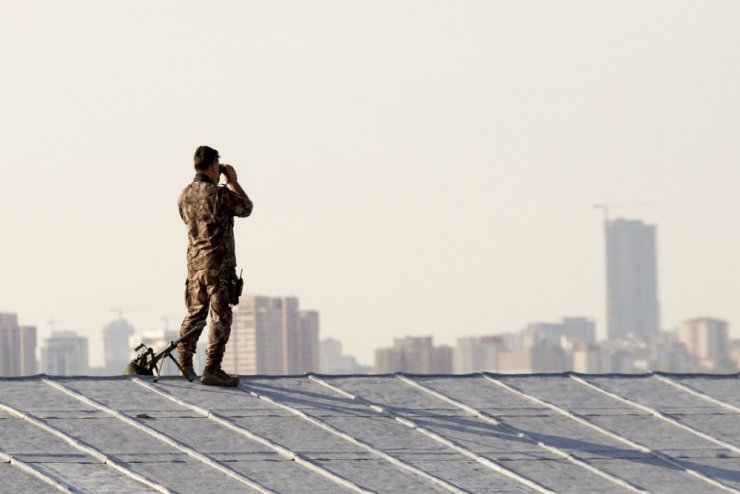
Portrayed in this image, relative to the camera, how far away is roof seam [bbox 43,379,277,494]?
69.0ft

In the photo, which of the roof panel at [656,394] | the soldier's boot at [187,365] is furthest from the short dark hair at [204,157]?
the roof panel at [656,394]

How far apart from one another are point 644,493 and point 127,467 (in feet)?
17.9

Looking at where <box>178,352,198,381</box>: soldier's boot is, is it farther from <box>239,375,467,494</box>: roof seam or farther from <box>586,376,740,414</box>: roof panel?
<box>586,376,740,414</box>: roof panel

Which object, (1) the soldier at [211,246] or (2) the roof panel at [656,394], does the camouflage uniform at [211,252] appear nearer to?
(1) the soldier at [211,246]

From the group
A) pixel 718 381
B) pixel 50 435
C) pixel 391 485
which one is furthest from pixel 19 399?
pixel 718 381

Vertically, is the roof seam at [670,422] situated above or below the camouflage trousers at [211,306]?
below

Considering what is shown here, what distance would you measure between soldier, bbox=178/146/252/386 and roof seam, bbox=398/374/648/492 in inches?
95.4

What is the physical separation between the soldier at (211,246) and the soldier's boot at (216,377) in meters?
0.27

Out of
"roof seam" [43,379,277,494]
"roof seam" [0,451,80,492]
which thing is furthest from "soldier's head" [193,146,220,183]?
"roof seam" [0,451,80,492]

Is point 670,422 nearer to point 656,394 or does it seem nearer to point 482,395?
point 656,394

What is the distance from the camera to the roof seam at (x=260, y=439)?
21.4 m

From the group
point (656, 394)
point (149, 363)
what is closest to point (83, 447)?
point (149, 363)

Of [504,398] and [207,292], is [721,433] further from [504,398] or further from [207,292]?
[207,292]

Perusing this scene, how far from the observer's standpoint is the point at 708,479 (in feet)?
74.6
